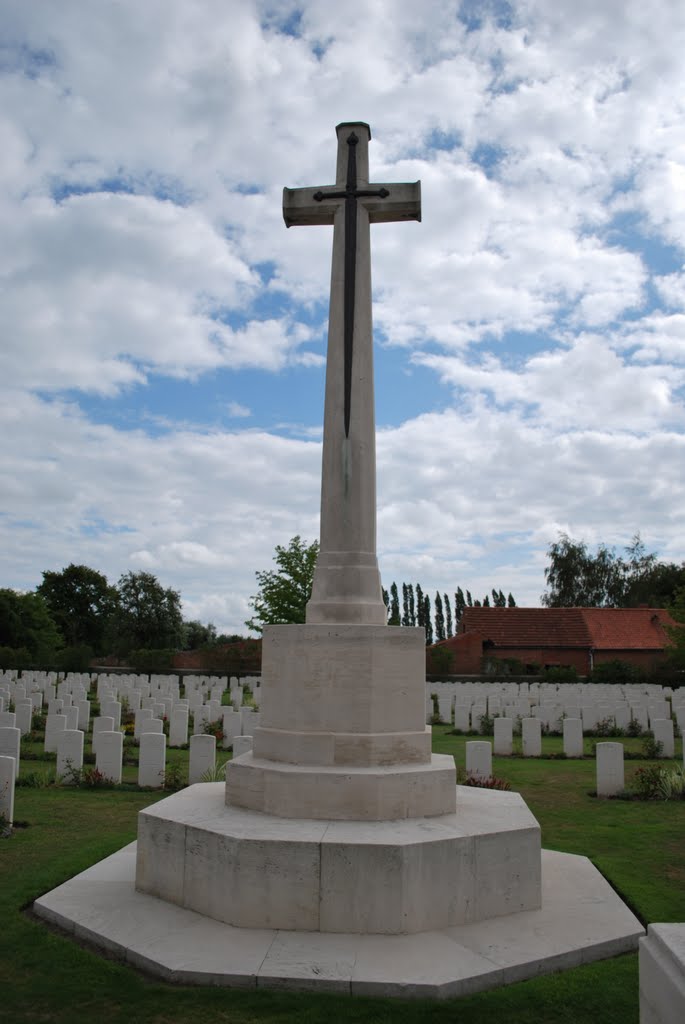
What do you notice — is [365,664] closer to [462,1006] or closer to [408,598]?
[462,1006]

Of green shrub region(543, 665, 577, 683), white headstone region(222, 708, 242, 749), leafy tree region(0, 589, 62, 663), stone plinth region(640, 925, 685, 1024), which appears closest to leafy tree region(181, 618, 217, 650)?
A: leafy tree region(0, 589, 62, 663)

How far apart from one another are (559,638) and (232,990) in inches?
1339

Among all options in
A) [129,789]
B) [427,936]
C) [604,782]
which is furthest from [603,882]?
[129,789]

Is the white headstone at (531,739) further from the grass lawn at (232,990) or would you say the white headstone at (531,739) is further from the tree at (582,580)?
the tree at (582,580)

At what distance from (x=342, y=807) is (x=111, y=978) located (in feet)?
5.83

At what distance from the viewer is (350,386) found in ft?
20.3

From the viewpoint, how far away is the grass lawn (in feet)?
11.9

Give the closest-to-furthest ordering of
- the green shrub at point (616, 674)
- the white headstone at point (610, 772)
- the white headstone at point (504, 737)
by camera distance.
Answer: the white headstone at point (610, 772), the white headstone at point (504, 737), the green shrub at point (616, 674)

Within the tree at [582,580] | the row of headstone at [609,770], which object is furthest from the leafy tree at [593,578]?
the row of headstone at [609,770]

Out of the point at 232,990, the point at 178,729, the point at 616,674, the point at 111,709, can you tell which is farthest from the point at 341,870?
the point at 616,674

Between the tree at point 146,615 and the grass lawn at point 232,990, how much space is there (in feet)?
149

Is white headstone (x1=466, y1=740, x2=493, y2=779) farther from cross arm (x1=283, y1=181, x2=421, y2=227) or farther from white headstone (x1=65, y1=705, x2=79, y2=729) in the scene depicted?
white headstone (x1=65, y1=705, x2=79, y2=729)

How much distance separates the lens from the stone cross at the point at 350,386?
236 inches

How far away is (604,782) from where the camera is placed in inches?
389
